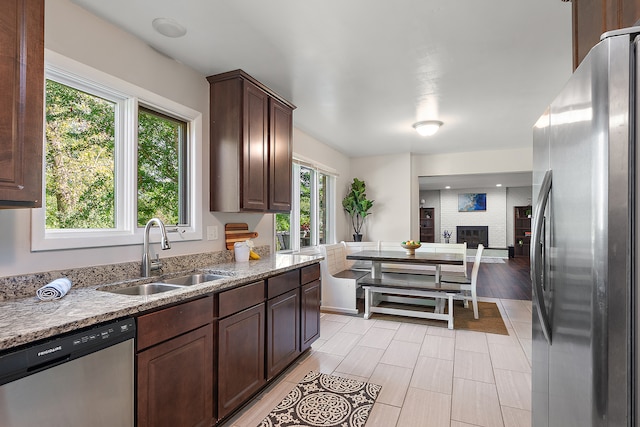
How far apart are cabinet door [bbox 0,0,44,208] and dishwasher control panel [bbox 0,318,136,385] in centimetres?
58

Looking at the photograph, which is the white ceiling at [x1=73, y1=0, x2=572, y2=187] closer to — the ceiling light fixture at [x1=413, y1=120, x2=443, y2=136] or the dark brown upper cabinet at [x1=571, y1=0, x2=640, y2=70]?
the ceiling light fixture at [x1=413, y1=120, x2=443, y2=136]

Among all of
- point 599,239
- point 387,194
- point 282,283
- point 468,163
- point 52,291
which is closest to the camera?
point 599,239

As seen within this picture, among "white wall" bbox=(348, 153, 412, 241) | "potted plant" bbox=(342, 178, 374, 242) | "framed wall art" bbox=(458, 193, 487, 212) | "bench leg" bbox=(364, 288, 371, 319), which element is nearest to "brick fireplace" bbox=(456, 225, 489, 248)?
"framed wall art" bbox=(458, 193, 487, 212)

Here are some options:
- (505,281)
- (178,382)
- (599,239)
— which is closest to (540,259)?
(599,239)

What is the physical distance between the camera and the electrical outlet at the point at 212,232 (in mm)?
2797

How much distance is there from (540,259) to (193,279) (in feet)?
6.86

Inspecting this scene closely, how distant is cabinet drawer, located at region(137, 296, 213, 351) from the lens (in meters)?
1.47

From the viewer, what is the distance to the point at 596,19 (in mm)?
1157

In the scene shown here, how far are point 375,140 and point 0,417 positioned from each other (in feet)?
16.2

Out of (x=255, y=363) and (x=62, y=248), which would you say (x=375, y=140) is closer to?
(x=255, y=363)

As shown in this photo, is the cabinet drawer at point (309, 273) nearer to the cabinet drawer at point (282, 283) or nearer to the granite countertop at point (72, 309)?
the cabinet drawer at point (282, 283)

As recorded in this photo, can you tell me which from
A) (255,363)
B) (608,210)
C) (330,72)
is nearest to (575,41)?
(608,210)

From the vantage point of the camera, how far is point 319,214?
5430 millimetres

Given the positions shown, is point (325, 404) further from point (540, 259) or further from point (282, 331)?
point (540, 259)
